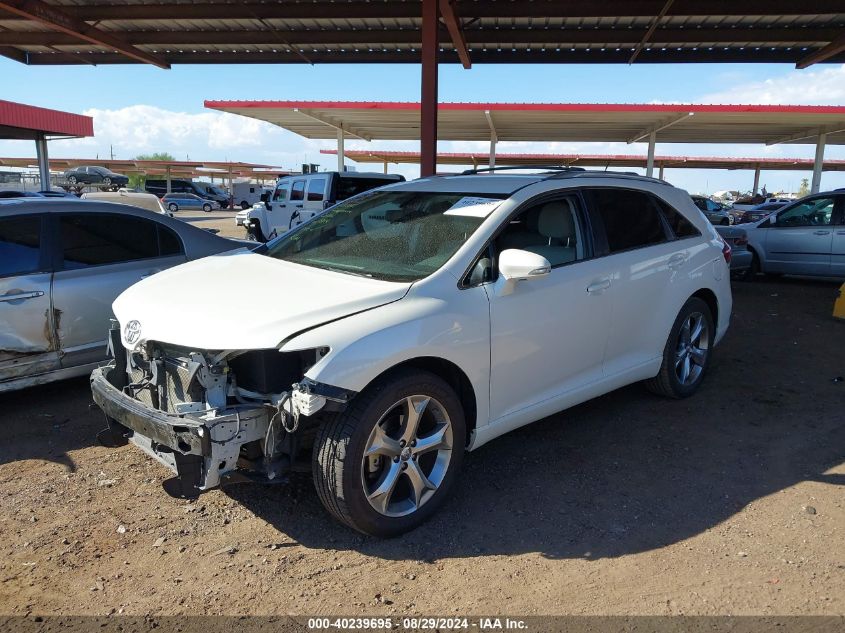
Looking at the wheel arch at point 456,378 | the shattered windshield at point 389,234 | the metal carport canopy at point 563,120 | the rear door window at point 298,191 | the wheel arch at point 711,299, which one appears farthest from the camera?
the metal carport canopy at point 563,120

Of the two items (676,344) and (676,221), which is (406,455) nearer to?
(676,344)

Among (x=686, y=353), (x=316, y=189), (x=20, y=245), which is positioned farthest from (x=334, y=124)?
(x=686, y=353)

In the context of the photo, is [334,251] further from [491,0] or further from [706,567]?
[491,0]

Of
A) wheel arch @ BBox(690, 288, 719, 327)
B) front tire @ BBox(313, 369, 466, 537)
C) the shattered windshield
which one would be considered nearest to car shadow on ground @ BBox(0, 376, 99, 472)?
the shattered windshield

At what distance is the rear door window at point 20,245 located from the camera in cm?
458

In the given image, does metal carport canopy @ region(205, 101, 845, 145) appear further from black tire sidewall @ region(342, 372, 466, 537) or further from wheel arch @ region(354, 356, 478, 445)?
black tire sidewall @ region(342, 372, 466, 537)

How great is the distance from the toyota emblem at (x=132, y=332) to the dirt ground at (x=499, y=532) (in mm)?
909

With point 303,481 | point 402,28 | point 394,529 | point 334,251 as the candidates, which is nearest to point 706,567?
point 394,529

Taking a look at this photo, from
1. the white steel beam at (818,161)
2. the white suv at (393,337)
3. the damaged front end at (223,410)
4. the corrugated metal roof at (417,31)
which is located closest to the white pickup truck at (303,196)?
the corrugated metal roof at (417,31)

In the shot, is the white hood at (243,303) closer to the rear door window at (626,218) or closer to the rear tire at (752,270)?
the rear door window at (626,218)

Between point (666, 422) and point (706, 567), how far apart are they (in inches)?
73.1

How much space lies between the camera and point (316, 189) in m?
15.6

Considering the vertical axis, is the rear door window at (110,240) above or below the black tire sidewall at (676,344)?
above

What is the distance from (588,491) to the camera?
362 centimetres
